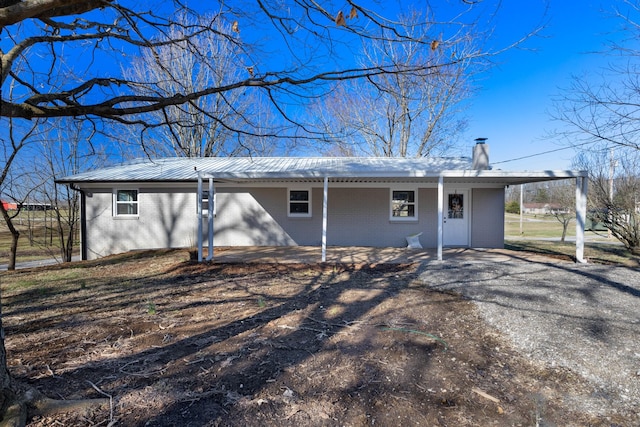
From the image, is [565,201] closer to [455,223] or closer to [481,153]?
[455,223]

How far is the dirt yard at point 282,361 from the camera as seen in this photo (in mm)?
2453

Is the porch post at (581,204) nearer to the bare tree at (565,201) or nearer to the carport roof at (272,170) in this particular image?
the carport roof at (272,170)

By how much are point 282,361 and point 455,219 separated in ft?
32.9

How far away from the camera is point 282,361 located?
3.28m

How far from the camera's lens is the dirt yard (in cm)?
245

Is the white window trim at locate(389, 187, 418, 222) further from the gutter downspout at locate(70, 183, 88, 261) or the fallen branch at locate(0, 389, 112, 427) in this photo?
the gutter downspout at locate(70, 183, 88, 261)

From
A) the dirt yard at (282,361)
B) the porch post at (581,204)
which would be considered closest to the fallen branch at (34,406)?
the dirt yard at (282,361)

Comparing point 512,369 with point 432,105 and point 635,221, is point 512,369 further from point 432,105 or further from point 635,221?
point 432,105

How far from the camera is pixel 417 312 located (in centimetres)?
484

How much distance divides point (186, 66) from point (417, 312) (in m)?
18.0

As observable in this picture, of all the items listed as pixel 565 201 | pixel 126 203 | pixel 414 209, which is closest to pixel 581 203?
pixel 414 209

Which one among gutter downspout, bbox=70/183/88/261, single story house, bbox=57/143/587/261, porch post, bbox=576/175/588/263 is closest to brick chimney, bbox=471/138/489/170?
single story house, bbox=57/143/587/261

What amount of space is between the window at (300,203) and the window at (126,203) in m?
5.91

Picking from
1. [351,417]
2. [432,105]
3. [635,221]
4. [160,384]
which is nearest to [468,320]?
[351,417]
